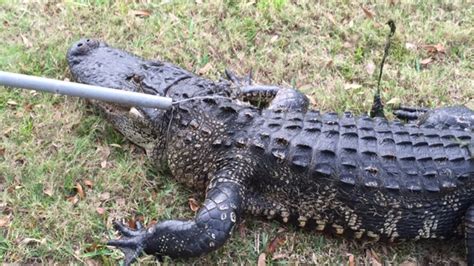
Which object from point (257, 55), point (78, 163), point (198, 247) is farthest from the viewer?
point (257, 55)

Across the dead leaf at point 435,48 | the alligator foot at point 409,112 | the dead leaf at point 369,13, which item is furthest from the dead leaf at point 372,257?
the dead leaf at point 369,13

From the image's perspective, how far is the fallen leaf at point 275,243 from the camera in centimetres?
405

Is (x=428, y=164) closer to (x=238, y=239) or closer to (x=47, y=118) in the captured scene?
(x=238, y=239)

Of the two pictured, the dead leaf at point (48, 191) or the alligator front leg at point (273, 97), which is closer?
the dead leaf at point (48, 191)

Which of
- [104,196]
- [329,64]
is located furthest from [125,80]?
[329,64]

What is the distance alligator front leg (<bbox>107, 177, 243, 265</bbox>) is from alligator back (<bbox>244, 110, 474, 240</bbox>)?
273 mm

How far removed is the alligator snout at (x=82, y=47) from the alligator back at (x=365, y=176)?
1.70 meters

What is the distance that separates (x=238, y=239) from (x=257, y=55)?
→ 6.49 feet

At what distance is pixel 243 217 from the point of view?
4.18 meters

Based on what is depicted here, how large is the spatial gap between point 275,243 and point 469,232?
1234 millimetres

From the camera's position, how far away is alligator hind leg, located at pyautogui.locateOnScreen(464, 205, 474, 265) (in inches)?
150

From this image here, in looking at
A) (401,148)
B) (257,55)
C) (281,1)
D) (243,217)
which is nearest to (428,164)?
(401,148)

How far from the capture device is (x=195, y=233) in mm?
3791

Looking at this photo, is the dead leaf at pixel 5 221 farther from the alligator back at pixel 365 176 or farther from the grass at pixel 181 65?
the alligator back at pixel 365 176
